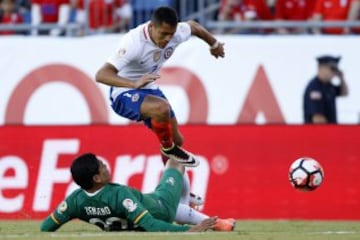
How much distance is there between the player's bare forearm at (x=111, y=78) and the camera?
1425 cm

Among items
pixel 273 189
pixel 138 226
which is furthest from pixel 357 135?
pixel 138 226

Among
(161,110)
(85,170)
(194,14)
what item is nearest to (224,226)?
(161,110)

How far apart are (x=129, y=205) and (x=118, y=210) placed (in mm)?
181

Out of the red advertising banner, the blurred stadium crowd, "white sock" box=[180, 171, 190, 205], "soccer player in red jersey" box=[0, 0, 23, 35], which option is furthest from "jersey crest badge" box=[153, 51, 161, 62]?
"soccer player in red jersey" box=[0, 0, 23, 35]

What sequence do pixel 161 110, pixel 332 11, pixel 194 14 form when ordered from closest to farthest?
pixel 161 110 < pixel 332 11 < pixel 194 14

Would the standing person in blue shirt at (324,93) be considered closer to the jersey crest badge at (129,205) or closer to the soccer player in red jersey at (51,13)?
the soccer player in red jersey at (51,13)

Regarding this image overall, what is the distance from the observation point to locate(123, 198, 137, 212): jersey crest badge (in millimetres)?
13188

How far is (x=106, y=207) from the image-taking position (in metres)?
13.3

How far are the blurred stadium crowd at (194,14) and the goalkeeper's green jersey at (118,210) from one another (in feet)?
28.2

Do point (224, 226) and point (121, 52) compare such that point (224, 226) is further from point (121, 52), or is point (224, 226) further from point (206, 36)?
point (206, 36)

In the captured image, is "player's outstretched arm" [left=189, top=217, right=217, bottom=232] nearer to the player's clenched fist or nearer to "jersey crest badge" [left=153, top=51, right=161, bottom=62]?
"jersey crest badge" [left=153, top=51, right=161, bottom=62]

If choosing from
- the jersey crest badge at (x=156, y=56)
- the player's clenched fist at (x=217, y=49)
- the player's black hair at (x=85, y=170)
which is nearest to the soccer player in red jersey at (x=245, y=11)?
the player's clenched fist at (x=217, y=49)

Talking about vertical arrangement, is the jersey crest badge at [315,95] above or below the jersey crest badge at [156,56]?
below

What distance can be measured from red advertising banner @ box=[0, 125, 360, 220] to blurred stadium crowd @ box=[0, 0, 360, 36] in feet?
12.3
